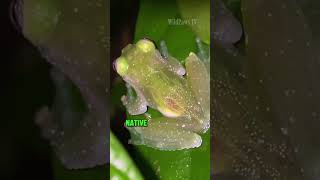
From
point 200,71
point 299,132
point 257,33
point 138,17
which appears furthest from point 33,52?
point 299,132

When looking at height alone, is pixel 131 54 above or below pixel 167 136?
above

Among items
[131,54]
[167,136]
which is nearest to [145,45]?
[131,54]

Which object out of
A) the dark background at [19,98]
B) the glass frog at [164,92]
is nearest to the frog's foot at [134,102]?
the glass frog at [164,92]

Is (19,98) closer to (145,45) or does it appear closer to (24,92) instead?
(24,92)

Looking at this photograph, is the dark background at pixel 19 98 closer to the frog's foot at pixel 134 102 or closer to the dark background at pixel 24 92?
the dark background at pixel 24 92

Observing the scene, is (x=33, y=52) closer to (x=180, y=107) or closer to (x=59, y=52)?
(x=59, y=52)

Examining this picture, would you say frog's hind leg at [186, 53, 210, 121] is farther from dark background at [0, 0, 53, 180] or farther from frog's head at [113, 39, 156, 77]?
dark background at [0, 0, 53, 180]
